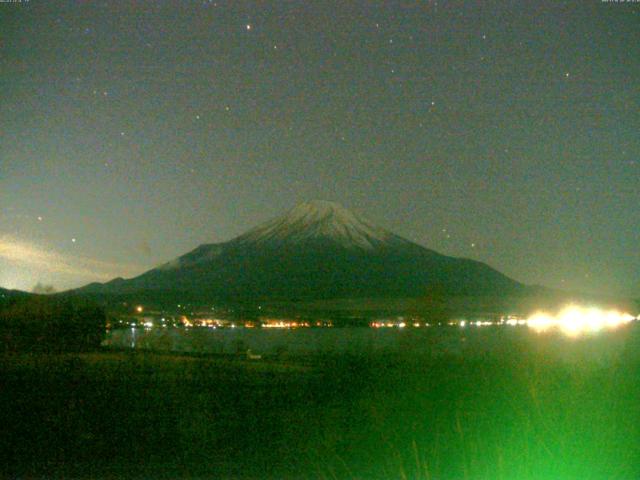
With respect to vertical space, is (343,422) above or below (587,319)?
below

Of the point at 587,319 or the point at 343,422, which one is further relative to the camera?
the point at 587,319

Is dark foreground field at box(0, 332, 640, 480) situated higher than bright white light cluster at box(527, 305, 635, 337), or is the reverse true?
bright white light cluster at box(527, 305, 635, 337)

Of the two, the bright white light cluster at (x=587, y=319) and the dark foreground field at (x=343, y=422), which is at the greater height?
the bright white light cluster at (x=587, y=319)

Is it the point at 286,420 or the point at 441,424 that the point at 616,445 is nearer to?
the point at 441,424

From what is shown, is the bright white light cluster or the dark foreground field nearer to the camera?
the dark foreground field

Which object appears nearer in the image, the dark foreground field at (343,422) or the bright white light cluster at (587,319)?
the dark foreground field at (343,422)

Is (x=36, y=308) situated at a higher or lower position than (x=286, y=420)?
higher

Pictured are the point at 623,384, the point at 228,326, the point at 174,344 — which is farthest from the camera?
the point at 228,326

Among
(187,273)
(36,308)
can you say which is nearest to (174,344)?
(36,308)
